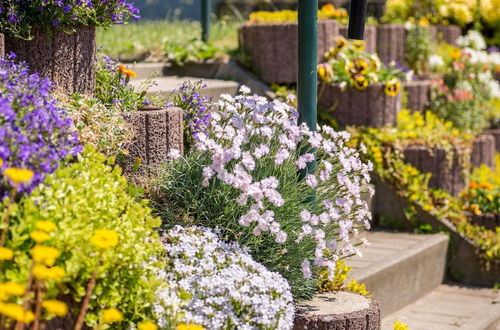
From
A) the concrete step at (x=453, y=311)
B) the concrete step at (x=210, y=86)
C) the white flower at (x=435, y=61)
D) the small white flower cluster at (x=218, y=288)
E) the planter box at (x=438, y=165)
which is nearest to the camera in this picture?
the small white flower cluster at (x=218, y=288)

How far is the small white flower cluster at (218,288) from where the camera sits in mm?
3125

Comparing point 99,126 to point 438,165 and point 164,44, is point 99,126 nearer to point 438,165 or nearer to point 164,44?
point 164,44

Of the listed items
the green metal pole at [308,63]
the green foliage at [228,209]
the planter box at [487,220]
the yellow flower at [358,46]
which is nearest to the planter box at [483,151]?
the planter box at [487,220]

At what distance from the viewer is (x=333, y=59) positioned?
6.71m

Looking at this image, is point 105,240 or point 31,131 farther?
point 31,131

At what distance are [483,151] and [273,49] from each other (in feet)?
6.63

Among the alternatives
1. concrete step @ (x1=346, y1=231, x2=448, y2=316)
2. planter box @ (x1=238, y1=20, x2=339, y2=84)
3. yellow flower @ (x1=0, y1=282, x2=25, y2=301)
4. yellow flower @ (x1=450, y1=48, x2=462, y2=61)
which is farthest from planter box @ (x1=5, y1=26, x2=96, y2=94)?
yellow flower @ (x1=450, y1=48, x2=462, y2=61)

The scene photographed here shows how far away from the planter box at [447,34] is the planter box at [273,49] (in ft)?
9.50

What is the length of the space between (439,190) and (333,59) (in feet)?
4.14

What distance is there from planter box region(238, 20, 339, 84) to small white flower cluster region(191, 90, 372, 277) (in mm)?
2504

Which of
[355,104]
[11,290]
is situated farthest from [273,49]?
[11,290]

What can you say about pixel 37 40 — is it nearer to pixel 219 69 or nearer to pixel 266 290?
pixel 266 290

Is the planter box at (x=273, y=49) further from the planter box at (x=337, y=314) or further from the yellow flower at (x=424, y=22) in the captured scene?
the planter box at (x=337, y=314)

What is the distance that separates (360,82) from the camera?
6.43m
